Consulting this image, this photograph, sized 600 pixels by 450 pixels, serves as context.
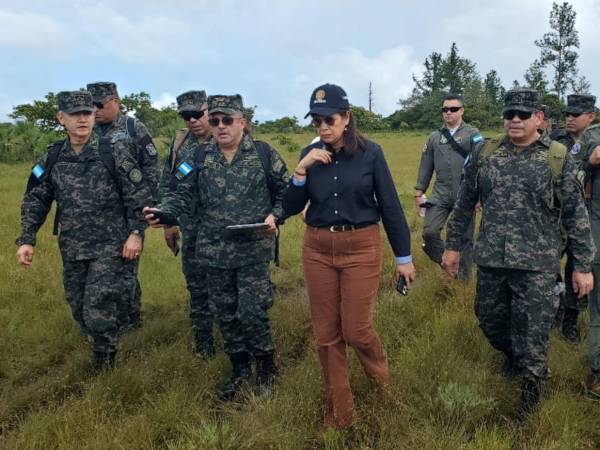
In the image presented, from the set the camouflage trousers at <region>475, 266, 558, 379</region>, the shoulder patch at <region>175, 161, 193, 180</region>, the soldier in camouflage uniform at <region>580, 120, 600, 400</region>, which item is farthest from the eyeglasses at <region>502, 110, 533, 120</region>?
the shoulder patch at <region>175, 161, 193, 180</region>

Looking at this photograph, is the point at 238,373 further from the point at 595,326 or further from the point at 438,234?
the point at 438,234

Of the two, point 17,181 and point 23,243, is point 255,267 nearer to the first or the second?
point 23,243

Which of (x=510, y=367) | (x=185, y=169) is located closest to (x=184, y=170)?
(x=185, y=169)

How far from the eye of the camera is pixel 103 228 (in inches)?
170

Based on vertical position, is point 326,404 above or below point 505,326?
below

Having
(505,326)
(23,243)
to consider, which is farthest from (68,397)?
(505,326)

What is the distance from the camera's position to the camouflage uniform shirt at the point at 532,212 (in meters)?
3.52

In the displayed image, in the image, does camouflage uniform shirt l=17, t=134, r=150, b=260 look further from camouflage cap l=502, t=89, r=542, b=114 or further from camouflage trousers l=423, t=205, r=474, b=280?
camouflage trousers l=423, t=205, r=474, b=280

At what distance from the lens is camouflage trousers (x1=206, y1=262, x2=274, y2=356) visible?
411cm

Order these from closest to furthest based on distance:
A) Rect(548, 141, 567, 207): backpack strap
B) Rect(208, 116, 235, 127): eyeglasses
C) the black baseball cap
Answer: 1. the black baseball cap
2. Rect(548, 141, 567, 207): backpack strap
3. Rect(208, 116, 235, 127): eyeglasses

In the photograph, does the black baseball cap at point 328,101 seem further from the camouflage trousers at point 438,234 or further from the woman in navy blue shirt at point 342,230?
the camouflage trousers at point 438,234

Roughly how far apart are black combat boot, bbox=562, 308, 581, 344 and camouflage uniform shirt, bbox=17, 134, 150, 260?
383 cm

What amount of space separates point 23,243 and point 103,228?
0.63m

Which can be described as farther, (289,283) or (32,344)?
(289,283)
